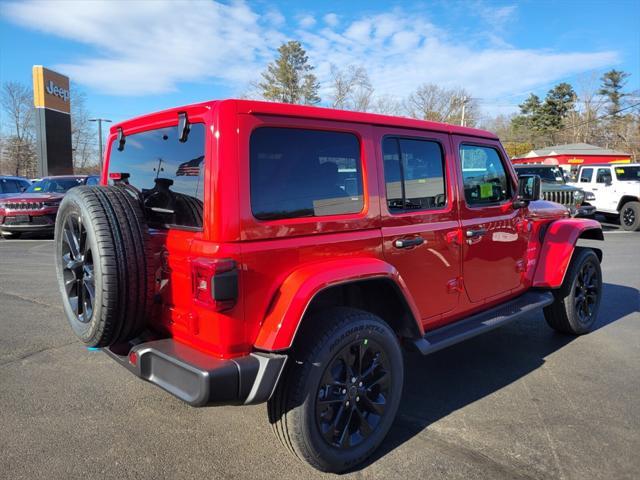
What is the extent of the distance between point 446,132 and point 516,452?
213 cm

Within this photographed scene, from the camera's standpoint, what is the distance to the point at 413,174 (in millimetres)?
3170

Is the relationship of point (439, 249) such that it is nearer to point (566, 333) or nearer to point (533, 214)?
point (533, 214)

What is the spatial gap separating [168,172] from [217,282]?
89 centimetres

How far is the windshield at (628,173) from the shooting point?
14.5 m

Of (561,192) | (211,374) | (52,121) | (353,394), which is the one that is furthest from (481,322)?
(52,121)

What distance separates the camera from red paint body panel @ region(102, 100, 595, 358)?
230 centimetres

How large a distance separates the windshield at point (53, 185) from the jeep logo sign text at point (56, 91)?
18506 millimetres

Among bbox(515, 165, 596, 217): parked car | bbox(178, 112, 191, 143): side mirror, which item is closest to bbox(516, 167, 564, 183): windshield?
bbox(515, 165, 596, 217): parked car

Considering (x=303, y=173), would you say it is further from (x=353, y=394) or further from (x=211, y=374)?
(x=353, y=394)

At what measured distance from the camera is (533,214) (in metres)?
4.31

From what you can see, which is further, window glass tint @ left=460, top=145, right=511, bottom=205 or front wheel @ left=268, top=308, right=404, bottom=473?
window glass tint @ left=460, top=145, right=511, bottom=205

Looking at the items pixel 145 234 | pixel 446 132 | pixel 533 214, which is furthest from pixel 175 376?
pixel 533 214

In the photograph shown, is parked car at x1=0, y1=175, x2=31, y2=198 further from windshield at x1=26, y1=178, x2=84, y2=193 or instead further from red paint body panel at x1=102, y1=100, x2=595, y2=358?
red paint body panel at x1=102, y1=100, x2=595, y2=358

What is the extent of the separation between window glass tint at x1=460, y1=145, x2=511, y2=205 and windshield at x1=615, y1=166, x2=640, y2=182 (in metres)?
13.0
